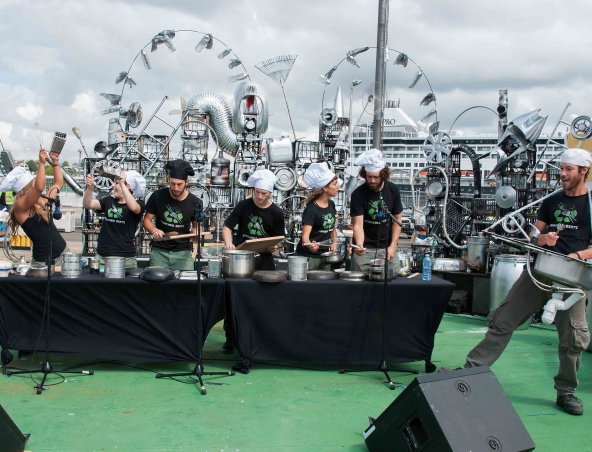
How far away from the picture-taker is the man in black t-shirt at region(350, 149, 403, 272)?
518 centimetres

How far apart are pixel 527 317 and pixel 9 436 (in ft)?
11.4

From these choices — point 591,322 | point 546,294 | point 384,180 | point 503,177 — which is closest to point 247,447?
point 546,294

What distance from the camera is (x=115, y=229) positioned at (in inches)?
219

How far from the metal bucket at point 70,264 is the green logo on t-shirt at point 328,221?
220cm

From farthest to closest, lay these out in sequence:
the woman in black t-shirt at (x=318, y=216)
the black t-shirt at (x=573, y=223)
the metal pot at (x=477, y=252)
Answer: the metal pot at (x=477, y=252)
the woman in black t-shirt at (x=318, y=216)
the black t-shirt at (x=573, y=223)

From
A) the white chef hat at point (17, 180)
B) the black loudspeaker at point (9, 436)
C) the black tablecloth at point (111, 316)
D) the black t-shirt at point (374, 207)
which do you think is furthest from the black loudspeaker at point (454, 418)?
the white chef hat at point (17, 180)

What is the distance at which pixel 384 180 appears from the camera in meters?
5.30

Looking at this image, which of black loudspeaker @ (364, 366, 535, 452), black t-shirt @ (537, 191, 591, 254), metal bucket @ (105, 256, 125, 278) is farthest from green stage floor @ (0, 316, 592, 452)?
black t-shirt @ (537, 191, 591, 254)

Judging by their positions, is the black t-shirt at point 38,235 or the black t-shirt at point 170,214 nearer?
the black t-shirt at point 38,235

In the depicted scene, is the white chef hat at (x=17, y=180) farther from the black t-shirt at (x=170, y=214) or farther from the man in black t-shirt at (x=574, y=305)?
the man in black t-shirt at (x=574, y=305)

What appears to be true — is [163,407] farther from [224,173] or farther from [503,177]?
[224,173]

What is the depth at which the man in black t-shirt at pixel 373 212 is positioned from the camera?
5.18 m

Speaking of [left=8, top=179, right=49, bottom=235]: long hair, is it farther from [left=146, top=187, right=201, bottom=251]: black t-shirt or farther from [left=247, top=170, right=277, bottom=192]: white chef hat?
[left=247, top=170, right=277, bottom=192]: white chef hat

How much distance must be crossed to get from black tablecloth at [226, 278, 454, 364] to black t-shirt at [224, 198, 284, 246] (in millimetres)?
728
